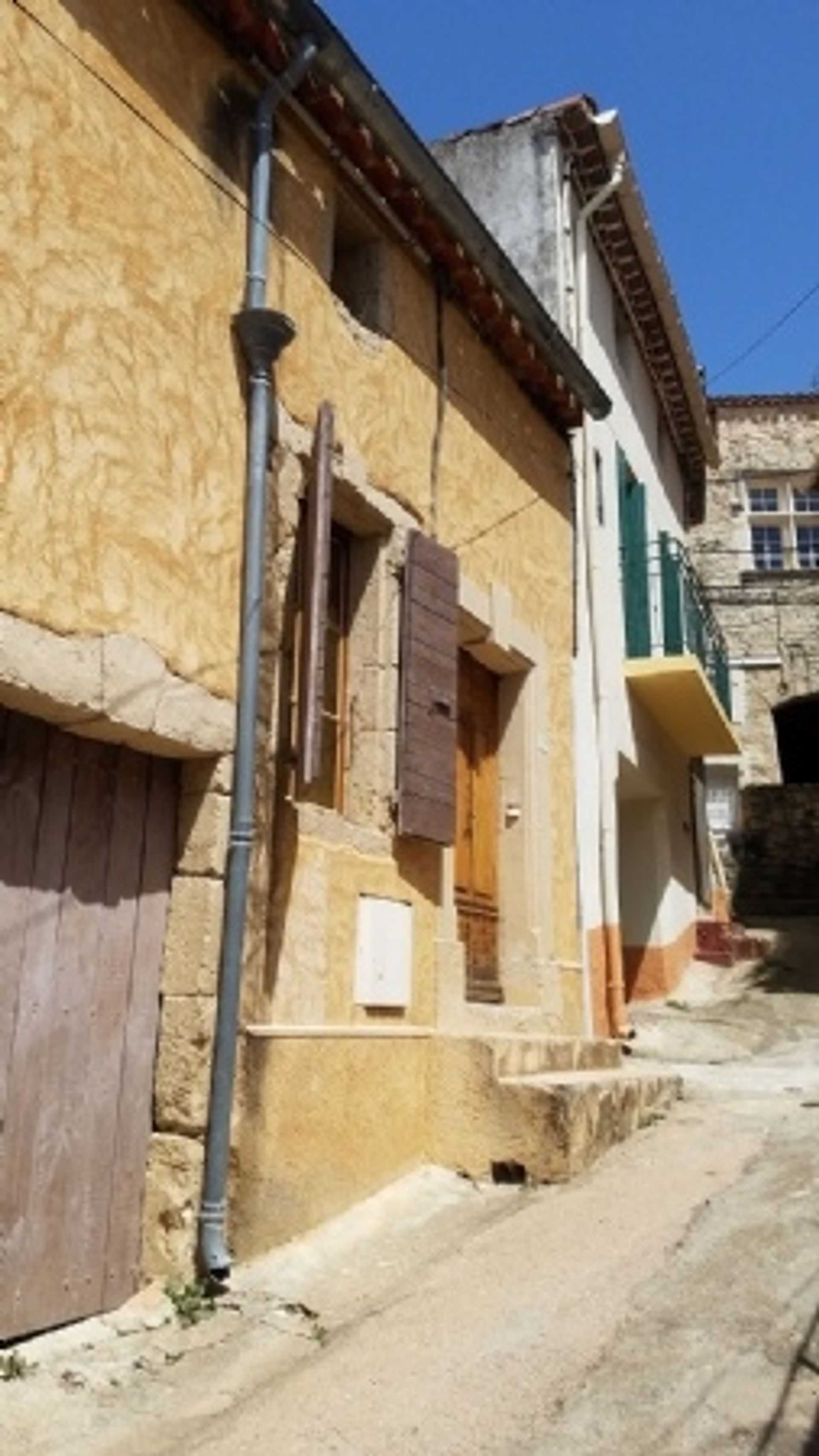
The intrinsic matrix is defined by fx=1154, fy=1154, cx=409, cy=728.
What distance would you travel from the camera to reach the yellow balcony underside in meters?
9.97

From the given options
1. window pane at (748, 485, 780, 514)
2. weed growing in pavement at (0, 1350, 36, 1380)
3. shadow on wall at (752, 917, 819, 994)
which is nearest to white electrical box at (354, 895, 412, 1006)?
weed growing in pavement at (0, 1350, 36, 1380)

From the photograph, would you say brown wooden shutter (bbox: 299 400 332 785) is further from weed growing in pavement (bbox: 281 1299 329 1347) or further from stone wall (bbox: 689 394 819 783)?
stone wall (bbox: 689 394 819 783)

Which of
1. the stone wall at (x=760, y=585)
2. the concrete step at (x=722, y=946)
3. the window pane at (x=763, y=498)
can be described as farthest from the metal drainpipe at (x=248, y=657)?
the window pane at (x=763, y=498)

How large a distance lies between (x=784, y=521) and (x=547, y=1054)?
1592 cm

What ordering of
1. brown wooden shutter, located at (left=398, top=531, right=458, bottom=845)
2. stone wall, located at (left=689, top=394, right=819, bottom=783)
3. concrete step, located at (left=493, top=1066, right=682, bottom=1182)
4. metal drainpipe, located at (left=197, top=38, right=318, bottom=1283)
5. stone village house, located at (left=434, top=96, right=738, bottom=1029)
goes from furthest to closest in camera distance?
stone wall, located at (left=689, top=394, right=819, bottom=783)
stone village house, located at (left=434, top=96, right=738, bottom=1029)
brown wooden shutter, located at (left=398, top=531, right=458, bottom=845)
concrete step, located at (left=493, top=1066, right=682, bottom=1182)
metal drainpipe, located at (left=197, top=38, right=318, bottom=1283)

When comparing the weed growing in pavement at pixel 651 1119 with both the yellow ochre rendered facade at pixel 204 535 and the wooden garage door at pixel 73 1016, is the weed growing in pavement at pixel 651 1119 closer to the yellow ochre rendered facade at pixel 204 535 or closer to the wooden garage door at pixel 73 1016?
the yellow ochre rendered facade at pixel 204 535

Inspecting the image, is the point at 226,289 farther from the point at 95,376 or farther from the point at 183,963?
the point at 183,963

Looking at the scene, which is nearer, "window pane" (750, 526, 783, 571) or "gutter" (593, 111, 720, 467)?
"gutter" (593, 111, 720, 467)

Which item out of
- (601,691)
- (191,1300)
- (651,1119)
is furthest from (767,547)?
(191,1300)

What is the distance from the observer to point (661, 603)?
10.6 m

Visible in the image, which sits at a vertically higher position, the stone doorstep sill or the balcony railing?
the balcony railing

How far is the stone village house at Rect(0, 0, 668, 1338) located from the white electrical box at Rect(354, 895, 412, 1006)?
0.7 inches

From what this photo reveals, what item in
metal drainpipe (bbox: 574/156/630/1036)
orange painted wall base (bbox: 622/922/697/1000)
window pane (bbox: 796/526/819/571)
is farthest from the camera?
window pane (bbox: 796/526/819/571)

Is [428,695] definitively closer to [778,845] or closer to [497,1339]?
[497,1339]
